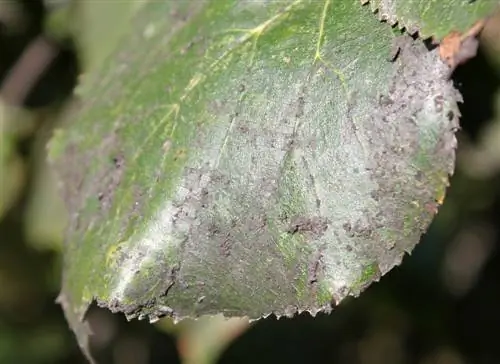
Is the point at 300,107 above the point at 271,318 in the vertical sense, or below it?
above

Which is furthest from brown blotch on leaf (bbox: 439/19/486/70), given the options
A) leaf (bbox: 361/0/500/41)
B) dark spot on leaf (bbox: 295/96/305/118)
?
dark spot on leaf (bbox: 295/96/305/118)

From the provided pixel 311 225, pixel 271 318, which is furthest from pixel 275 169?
pixel 271 318

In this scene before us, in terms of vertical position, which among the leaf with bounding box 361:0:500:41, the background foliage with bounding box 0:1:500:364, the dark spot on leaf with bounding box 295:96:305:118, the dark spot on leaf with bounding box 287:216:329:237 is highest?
the leaf with bounding box 361:0:500:41

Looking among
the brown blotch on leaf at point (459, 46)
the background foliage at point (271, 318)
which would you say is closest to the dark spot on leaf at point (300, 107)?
the brown blotch on leaf at point (459, 46)

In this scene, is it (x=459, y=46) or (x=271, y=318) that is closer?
(x=459, y=46)

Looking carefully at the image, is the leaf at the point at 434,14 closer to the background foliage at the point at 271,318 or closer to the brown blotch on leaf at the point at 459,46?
the brown blotch on leaf at the point at 459,46

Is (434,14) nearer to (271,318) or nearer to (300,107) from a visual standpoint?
(300,107)

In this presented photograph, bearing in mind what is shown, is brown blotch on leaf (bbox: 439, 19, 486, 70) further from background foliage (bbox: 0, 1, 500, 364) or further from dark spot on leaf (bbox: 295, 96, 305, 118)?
background foliage (bbox: 0, 1, 500, 364)
